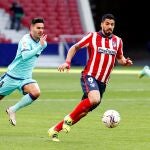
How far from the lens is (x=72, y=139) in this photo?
12891 mm

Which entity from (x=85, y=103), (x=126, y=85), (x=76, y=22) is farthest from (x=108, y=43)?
(x=76, y=22)

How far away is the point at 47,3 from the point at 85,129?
28.4 m

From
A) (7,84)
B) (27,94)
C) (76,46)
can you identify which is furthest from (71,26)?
(76,46)

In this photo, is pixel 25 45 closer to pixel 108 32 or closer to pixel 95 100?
pixel 108 32

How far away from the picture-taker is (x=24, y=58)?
13711 millimetres

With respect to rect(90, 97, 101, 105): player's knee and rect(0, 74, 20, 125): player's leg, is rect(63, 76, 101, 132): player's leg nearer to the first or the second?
rect(90, 97, 101, 105): player's knee

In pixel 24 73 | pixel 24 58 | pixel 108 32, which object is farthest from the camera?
pixel 24 73

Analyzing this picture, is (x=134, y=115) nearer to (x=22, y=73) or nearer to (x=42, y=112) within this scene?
(x=42, y=112)

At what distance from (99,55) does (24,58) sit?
140 centimetres

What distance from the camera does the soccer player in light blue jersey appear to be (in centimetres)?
1377

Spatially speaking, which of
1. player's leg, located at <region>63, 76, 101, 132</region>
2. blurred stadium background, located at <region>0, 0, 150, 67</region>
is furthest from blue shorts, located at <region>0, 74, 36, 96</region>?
blurred stadium background, located at <region>0, 0, 150, 67</region>

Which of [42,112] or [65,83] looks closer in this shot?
[42,112]

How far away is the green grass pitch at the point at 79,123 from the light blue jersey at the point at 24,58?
100 centimetres

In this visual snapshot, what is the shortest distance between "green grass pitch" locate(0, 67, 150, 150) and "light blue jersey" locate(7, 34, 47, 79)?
1.00 metres
